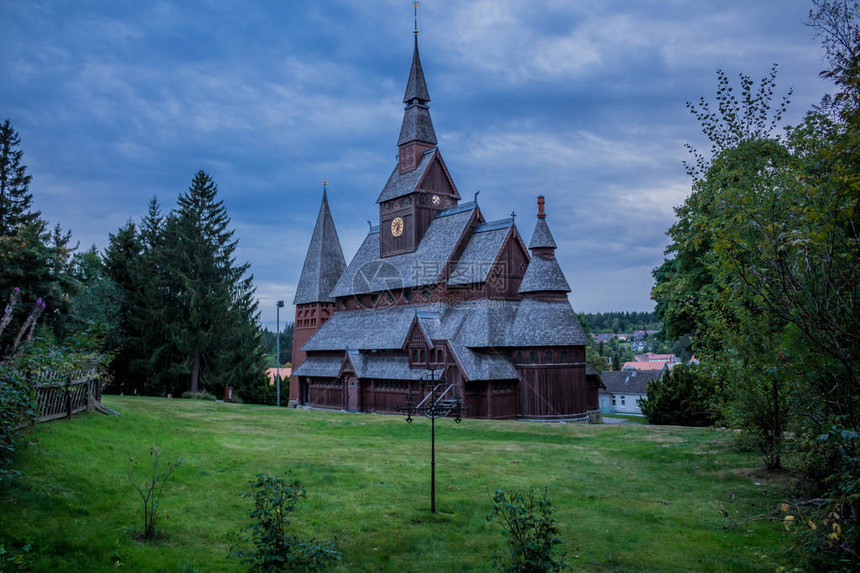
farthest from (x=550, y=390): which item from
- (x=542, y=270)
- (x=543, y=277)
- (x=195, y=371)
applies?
(x=195, y=371)

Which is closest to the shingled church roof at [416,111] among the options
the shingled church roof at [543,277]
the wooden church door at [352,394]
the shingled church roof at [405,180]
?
the shingled church roof at [405,180]

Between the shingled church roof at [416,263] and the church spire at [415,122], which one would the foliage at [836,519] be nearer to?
the shingled church roof at [416,263]

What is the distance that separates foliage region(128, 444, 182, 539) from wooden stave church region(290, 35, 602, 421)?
16560mm

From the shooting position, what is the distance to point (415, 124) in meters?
44.0

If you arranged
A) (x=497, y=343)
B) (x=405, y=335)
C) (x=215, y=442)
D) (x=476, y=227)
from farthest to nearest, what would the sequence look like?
1. (x=476, y=227)
2. (x=405, y=335)
3. (x=497, y=343)
4. (x=215, y=442)

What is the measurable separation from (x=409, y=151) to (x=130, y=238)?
26.5m

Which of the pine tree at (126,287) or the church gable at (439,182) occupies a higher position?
the church gable at (439,182)

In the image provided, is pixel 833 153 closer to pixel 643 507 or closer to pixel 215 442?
pixel 643 507

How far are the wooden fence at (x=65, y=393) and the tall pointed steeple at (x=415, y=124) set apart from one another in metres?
30.7

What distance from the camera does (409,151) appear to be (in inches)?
1730

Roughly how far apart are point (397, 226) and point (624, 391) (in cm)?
4692

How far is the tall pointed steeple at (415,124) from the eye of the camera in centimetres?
4366

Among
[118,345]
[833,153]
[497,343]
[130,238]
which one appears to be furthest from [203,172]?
[833,153]

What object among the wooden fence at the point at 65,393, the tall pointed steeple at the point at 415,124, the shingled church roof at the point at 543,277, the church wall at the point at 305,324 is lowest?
the wooden fence at the point at 65,393
